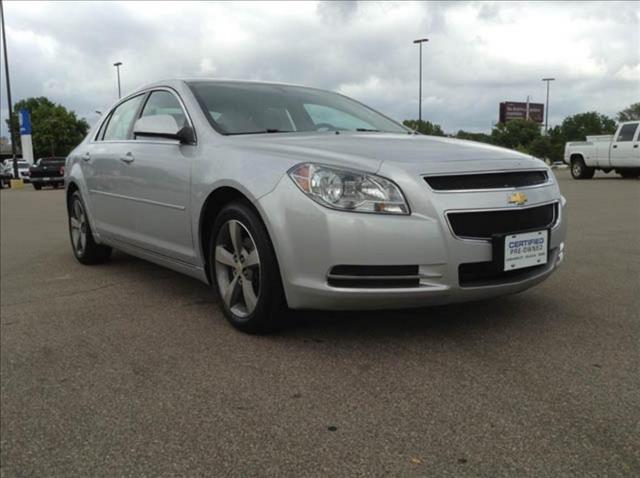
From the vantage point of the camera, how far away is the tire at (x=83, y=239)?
18.5ft

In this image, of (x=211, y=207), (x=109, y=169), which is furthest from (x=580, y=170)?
(x=211, y=207)

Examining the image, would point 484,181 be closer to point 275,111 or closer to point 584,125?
point 275,111

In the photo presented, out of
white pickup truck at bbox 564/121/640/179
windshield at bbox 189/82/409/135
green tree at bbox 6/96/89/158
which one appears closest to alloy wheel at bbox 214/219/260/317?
windshield at bbox 189/82/409/135

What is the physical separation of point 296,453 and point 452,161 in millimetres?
1641

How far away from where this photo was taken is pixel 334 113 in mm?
4496

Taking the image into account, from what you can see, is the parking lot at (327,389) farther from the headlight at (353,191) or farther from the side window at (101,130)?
the side window at (101,130)

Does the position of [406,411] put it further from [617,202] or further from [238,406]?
[617,202]

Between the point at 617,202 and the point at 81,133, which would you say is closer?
the point at 617,202

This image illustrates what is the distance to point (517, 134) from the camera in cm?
9269

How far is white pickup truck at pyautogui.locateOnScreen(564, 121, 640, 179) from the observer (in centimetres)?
1875

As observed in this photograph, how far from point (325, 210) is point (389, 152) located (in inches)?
20.3

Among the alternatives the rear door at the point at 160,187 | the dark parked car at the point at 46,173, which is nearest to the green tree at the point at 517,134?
the dark parked car at the point at 46,173

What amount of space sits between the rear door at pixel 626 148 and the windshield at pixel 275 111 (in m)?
16.5

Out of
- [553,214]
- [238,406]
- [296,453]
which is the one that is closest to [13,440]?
[238,406]
